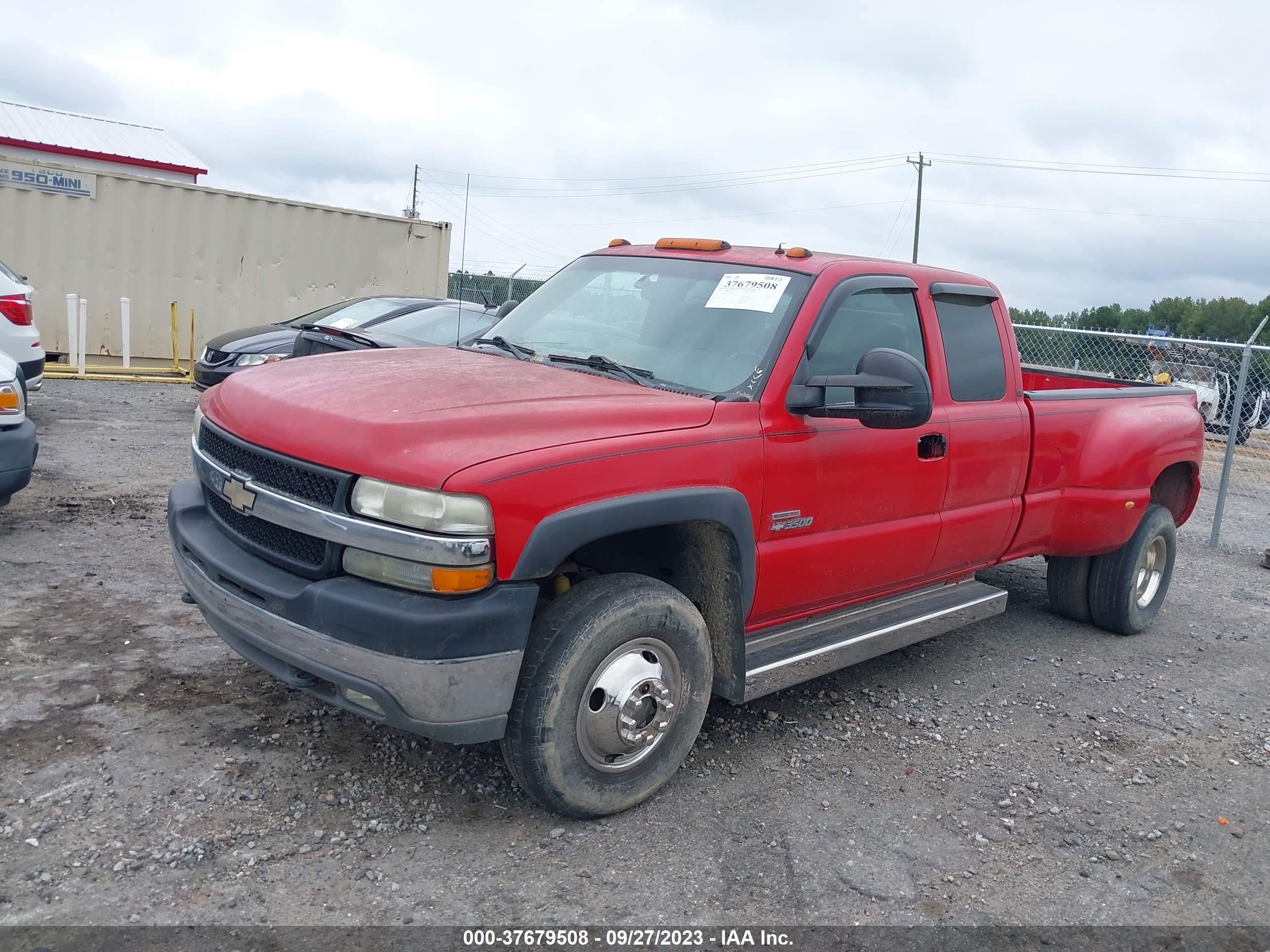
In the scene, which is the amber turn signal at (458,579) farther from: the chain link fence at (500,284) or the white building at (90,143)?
the white building at (90,143)

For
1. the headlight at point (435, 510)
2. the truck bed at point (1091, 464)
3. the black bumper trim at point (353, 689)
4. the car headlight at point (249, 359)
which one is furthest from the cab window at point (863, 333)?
the car headlight at point (249, 359)

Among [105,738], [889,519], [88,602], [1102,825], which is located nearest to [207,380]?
[88,602]

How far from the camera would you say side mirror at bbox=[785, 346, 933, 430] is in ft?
11.9

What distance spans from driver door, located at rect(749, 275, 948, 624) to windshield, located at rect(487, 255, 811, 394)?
0.62ft

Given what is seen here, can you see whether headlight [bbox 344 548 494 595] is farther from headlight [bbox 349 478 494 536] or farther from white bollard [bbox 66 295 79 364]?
white bollard [bbox 66 295 79 364]

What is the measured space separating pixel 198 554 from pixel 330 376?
0.74m

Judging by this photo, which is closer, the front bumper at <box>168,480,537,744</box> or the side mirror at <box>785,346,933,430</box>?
the front bumper at <box>168,480,537,744</box>

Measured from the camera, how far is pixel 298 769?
355 cm

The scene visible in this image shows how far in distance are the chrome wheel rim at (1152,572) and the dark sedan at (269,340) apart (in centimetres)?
672

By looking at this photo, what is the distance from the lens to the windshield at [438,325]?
29.1ft

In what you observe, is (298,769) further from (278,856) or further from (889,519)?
(889,519)

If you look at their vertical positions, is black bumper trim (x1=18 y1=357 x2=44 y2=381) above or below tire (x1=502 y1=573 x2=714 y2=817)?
above

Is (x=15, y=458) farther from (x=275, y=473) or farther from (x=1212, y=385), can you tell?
(x=1212, y=385)

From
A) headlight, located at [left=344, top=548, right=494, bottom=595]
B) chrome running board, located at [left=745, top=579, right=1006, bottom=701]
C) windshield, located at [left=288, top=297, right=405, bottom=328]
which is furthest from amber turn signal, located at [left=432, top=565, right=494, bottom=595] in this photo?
windshield, located at [left=288, top=297, right=405, bottom=328]
